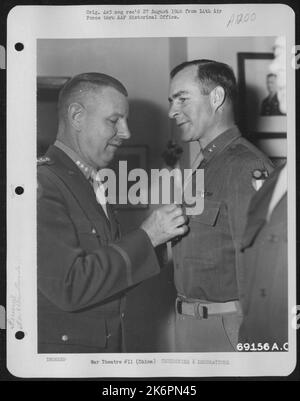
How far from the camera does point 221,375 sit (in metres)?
0.96

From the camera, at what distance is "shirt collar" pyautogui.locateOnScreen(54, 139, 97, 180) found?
0.94 metres

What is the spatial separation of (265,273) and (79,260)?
301 mm

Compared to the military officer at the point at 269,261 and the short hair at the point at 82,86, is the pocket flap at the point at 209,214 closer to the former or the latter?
the military officer at the point at 269,261

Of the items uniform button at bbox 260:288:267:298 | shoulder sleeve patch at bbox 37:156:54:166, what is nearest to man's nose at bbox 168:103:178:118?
shoulder sleeve patch at bbox 37:156:54:166

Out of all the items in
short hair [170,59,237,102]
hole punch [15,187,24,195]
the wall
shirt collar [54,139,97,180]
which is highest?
the wall

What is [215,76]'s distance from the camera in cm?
94

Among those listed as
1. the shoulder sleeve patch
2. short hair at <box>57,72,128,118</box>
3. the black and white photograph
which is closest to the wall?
the black and white photograph

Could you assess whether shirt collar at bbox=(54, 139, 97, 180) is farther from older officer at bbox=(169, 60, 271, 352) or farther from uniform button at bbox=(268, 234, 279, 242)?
uniform button at bbox=(268, 234, 279, 242)

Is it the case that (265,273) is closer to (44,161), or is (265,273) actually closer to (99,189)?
(99,189)

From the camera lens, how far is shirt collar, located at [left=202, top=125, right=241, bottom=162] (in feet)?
3.06

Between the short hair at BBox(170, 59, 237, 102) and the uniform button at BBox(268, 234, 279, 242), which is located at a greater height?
the short hair at BBox(170, 59, 237, 102)

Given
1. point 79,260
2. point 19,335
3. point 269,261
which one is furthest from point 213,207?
point 19,335
